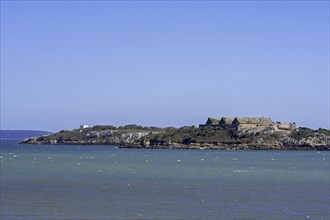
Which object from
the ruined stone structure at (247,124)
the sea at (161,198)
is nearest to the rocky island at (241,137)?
Answer: the ruined stone structure at (247,124)

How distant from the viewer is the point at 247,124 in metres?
185

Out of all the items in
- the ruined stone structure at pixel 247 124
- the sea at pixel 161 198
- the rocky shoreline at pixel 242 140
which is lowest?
the sea at pixel 161 198

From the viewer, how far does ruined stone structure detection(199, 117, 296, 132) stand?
180250 mm

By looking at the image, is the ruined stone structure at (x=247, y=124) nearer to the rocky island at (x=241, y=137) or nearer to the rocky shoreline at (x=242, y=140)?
the rocky island at (x=241, y=137)

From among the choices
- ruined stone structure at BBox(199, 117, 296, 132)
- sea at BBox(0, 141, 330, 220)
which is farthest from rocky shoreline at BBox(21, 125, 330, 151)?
sea at BBox(0, 141, 330, 220)

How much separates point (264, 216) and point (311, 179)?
81.9ft

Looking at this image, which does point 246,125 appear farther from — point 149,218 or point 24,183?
point 149,218

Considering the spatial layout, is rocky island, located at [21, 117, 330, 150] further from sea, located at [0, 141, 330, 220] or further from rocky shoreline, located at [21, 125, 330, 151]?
sea, located at [0, 141, 330, 220]

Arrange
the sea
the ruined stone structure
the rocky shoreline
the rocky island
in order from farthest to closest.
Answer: the ruined stone structure < the rocky island < the rocky shoreline < the sea

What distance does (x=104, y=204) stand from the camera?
103 ft

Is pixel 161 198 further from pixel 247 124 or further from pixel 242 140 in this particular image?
pixel 247 124

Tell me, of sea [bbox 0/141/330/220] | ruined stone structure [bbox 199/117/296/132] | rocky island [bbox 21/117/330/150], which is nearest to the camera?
sea [bbox 0/141/330/220]

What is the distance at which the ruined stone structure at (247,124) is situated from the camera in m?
180

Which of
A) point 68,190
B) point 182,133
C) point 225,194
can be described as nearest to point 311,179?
point 225,194
